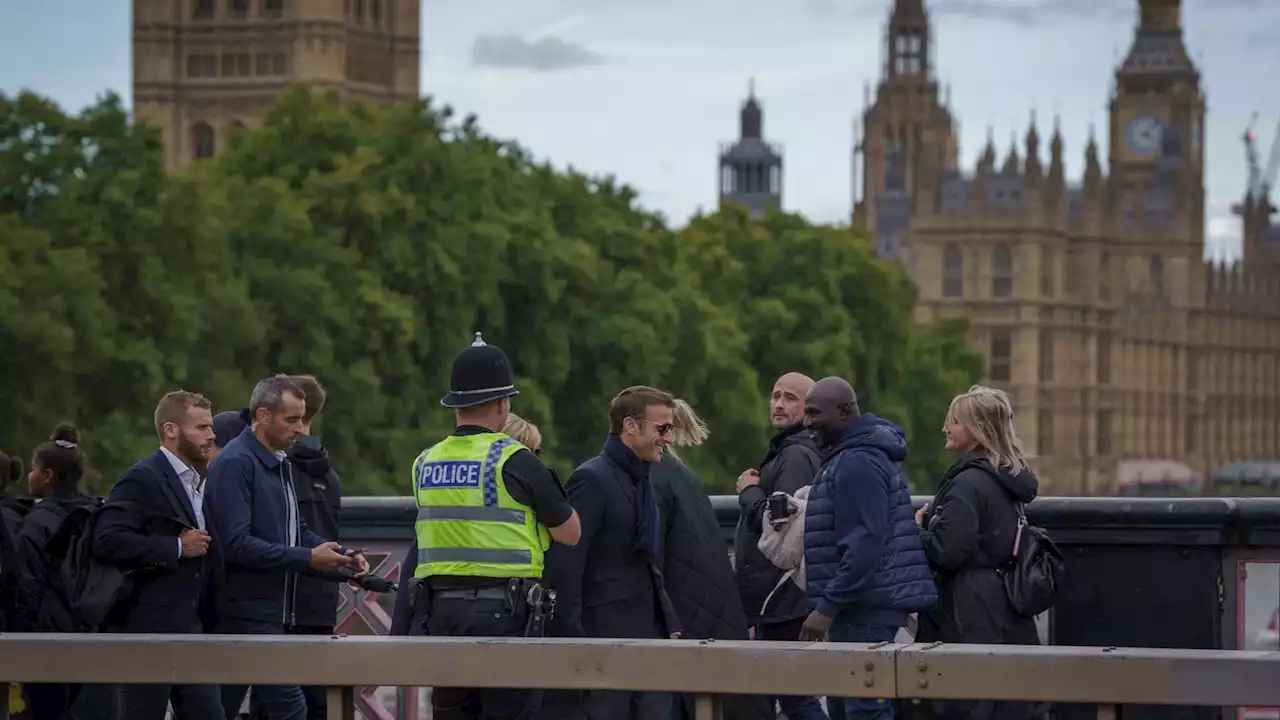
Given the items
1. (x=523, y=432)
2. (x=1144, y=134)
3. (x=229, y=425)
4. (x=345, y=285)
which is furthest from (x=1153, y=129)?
(x=523, y=432)

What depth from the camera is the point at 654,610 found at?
11.9 metres

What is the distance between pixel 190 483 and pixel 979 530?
2871mm

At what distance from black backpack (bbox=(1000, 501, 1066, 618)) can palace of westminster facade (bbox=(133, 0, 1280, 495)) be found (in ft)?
402

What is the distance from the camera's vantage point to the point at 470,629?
11.1 m

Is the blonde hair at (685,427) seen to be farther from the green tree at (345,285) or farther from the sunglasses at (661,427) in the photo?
the green tree at (345,285)

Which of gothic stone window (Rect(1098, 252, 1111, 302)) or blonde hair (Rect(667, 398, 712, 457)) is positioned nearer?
blonde hair (Rect(667, 398, 712, 457))

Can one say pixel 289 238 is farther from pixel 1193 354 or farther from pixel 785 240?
pixel 1193 354

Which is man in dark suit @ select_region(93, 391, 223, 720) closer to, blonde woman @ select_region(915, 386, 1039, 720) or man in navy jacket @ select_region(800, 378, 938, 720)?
man in navy jacket @ select_region(800, 378, 938, 720)

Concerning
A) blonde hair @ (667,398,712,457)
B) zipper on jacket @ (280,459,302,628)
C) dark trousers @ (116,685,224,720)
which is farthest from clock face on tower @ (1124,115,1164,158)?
dark trousers @ (116,685,224,720)

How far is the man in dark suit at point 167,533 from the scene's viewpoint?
1187 cm

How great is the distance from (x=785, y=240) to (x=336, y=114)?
24810 millimetres

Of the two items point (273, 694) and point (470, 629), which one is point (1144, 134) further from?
point (470, 629)

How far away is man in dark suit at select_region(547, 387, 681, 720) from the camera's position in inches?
460

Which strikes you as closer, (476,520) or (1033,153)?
(476,520)
